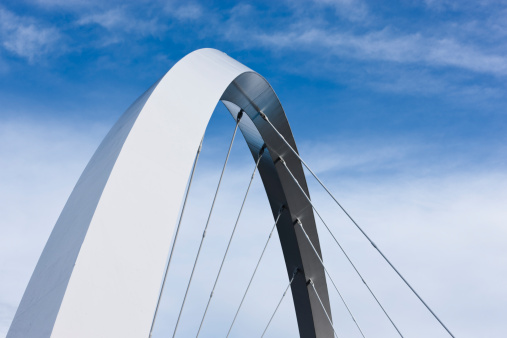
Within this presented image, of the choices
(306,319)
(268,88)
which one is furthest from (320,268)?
(268,88)

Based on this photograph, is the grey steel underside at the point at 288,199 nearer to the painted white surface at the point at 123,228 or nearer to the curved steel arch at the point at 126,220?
the curved steel arch at the point at 126,220

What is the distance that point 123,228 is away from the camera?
759cm

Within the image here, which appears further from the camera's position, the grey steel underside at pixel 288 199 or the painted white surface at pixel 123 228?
the grey steel underside at pixel 288 199

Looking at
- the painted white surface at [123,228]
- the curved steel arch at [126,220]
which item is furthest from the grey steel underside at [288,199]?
the painted white surface at [123,228]

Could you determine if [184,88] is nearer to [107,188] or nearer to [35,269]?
[107,188]

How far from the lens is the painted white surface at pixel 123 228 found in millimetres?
6980

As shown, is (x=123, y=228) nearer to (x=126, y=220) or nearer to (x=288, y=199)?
(x=126, y=220)

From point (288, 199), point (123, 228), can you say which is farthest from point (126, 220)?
point (288, 199)

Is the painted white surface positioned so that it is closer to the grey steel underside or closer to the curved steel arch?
the curved steel arch

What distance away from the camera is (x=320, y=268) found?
17.2 meters

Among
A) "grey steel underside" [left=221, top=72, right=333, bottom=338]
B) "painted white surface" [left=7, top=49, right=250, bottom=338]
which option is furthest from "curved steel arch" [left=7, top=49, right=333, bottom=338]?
"grey steel underside" [left=221, top=72, right=333, bottom=338]

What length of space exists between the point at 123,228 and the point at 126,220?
0.13 meters

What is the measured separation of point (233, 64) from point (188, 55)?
1.38 meters

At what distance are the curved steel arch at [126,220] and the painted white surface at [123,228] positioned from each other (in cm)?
1
